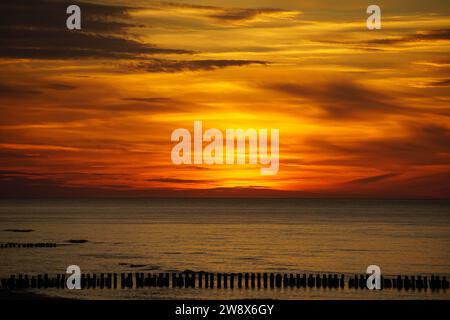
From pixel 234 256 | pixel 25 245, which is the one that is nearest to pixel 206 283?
pixel 234 256

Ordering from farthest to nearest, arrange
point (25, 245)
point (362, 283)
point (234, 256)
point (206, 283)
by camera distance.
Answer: point (25, 245) < point (234, 256) < point (362, 283) < point (206, 283)

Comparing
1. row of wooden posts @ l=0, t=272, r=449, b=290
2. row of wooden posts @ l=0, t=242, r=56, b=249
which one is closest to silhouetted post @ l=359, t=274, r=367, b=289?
row of wooden posts @ l=0, t=272, r=449, b=290

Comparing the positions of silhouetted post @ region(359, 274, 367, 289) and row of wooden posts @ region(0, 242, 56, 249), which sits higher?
row of wooden posts @ region(0, 242, 56, 249)

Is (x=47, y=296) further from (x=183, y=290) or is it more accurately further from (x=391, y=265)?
(x=391, y=265)

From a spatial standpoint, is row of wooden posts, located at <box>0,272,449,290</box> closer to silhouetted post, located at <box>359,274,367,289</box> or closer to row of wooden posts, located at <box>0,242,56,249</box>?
silhouetted post, located at <box>359,274,367,289</box>

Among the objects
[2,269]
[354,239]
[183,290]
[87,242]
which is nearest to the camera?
[183,290]

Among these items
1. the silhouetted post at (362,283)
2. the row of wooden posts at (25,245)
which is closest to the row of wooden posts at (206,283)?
the silhouetted post at (362,283)

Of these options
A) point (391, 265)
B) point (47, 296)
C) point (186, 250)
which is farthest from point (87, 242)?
point (47, 296)

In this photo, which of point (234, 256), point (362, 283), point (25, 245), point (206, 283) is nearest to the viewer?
point (206, 283)

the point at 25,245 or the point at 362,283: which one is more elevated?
the point at 25,245

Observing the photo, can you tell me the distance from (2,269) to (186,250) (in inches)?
1075

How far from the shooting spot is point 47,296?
4806 centimetres

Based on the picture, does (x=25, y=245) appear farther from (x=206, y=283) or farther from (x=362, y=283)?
(x=362, y=283)
